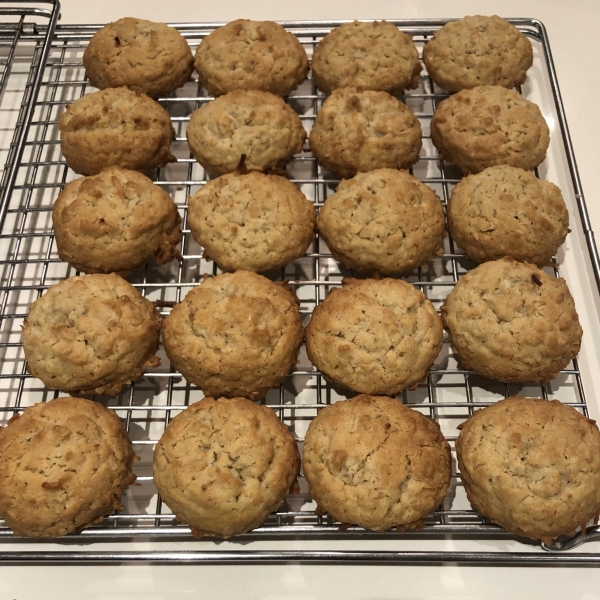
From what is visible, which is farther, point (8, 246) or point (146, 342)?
point (8, 246)

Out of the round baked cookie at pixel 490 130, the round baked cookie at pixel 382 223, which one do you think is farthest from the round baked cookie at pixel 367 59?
the round baked cookie at pixel 382 223

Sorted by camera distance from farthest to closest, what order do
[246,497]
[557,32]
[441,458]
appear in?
[557,32] < [441,458] < [246,497]

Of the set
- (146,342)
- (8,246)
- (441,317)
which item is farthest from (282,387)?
(8,246)


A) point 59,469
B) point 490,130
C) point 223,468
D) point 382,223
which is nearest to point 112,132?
point 382,223

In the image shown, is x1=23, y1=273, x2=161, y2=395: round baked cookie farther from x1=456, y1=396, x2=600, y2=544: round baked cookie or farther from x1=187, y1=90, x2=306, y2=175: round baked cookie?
x1=456, y1=396, x2=600, y2=544: round baked cookie

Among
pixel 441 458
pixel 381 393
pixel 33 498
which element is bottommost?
pixel 33 498

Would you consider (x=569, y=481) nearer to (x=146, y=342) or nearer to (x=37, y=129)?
(x=146, y=342)

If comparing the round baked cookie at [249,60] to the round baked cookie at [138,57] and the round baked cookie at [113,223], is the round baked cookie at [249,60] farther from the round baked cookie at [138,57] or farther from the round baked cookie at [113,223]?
the round baked cookie at [113,223]

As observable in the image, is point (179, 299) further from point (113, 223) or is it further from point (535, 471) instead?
point (535, 471)
